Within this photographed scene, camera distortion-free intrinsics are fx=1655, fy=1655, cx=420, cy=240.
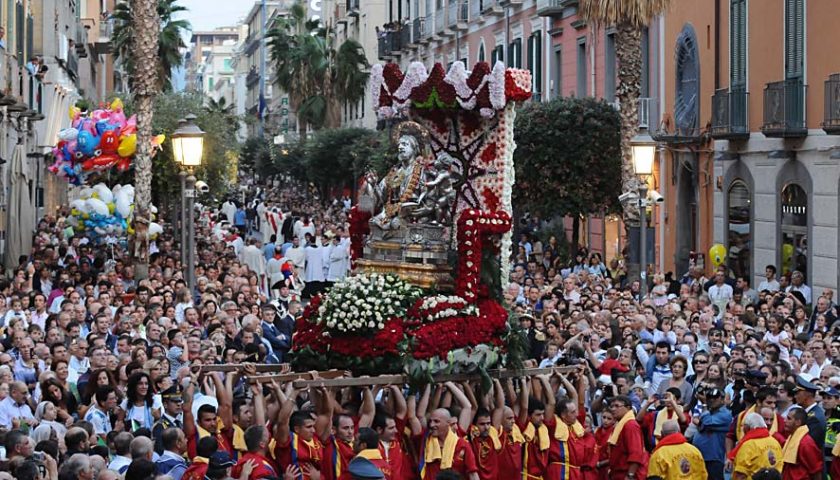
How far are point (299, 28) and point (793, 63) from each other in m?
58.2

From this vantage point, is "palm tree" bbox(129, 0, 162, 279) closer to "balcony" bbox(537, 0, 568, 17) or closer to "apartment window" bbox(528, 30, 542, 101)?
"balcony" bbox(537, 0, 568, 17)

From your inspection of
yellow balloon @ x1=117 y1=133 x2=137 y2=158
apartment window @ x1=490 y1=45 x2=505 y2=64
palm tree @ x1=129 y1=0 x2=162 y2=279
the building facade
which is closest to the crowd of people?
the building facade

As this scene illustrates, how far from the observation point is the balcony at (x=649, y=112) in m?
35.2

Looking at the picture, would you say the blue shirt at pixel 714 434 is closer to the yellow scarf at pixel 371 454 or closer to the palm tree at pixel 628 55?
the yellow scarf at pixel 371 454

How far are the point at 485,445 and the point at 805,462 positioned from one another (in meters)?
2.55

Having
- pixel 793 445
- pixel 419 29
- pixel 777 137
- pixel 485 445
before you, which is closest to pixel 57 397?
pixel 485 445

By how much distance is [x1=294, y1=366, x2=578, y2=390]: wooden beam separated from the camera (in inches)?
512

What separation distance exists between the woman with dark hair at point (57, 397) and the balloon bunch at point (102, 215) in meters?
14.1

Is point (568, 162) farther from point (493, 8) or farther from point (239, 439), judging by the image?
point (239, 439)

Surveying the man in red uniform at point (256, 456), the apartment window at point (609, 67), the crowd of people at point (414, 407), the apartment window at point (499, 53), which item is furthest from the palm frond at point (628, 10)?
the apartment window at point (499, 53)

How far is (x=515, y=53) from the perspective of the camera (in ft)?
155

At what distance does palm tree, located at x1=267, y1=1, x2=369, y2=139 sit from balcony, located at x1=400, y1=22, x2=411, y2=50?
5899 millimetres

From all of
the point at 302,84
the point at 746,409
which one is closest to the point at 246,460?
the point at 746,409

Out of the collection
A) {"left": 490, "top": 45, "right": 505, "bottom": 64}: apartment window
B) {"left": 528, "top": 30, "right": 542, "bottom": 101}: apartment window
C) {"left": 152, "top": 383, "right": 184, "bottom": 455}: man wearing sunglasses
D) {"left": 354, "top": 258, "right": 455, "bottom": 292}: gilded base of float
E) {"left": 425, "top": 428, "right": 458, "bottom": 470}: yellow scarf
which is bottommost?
{"left": 425, "top": 428, "right": 458, "bottom": 470}: yellow scarf
